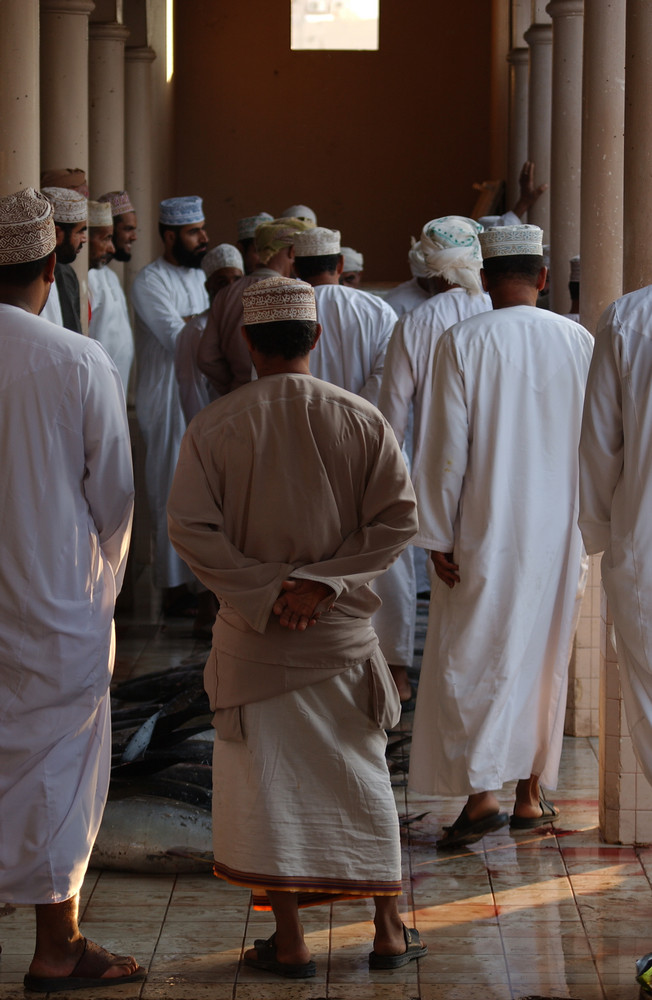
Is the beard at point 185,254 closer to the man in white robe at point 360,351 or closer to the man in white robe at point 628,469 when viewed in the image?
the man in white robe at point 360,351

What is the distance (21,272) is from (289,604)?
1.07 metres

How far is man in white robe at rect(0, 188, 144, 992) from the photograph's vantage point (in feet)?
11.3

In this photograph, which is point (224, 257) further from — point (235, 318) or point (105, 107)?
point (105, 107)

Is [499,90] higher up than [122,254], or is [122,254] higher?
[499,90]

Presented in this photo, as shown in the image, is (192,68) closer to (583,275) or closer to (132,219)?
(132,219)

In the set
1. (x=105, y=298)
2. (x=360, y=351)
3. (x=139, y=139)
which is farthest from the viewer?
(x=139, y=139)

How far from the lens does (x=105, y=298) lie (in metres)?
8.58

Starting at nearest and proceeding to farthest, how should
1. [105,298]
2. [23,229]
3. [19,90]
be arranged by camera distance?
[23,229] < [19,90] < [105,298]

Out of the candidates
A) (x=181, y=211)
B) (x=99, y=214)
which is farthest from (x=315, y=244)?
(x=181, y=211)

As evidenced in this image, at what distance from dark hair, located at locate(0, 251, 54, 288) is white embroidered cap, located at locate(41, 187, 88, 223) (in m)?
2.28

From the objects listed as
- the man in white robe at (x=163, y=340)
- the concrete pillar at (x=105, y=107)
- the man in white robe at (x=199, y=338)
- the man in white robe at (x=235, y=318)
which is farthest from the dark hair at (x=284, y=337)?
the concrete pillar at (x=105, y=107)

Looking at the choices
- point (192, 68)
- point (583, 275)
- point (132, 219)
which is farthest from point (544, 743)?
point (192, 68)

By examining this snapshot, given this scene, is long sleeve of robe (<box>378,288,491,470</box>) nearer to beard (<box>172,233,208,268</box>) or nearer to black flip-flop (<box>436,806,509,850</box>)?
black flip-flop (<box>436,806,509,850</box>)

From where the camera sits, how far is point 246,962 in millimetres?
3670
